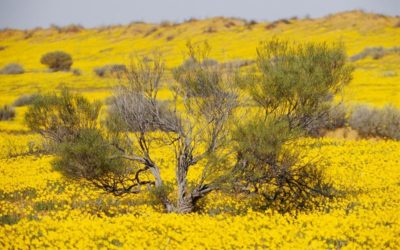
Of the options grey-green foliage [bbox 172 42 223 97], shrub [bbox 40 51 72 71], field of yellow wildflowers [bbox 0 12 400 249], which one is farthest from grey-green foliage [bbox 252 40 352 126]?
shrub [bbox 40 51 72 71]

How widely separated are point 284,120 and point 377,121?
11.4 meters

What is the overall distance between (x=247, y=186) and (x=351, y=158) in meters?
6.99

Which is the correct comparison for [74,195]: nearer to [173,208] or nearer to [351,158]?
[173,208]

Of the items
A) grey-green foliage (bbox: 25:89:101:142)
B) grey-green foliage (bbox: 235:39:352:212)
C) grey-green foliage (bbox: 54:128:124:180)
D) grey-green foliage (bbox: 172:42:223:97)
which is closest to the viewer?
grey-green foliage (bbox: 235:39:352:212)

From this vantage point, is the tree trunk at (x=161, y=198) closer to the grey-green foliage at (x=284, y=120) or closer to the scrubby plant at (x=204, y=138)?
the scrubby plant at (x=204, y=138)

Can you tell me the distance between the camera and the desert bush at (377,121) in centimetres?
2367

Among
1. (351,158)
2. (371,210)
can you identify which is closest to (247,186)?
(371,210)

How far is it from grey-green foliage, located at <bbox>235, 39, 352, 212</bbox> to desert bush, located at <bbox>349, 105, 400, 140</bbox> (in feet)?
18.3

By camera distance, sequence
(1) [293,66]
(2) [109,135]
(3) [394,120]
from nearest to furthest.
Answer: (2) [109,135]
(1) [293,66]
(3) [394,120]

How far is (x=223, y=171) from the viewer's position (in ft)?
44.2

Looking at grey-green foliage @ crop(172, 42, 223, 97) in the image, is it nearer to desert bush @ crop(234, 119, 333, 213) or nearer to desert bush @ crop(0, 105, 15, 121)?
desert bush @ crop(234, 119, 333, 213)

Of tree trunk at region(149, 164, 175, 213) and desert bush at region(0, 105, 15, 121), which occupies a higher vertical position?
tree trunk at region(149, 164, 175, 213)

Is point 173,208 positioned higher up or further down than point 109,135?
further down

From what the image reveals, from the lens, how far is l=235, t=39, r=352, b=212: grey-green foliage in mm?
12703
